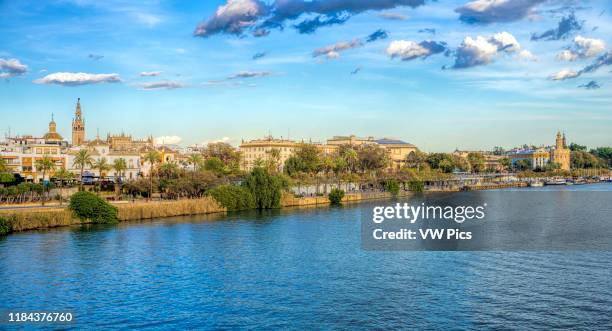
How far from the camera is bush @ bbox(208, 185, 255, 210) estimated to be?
69562mm

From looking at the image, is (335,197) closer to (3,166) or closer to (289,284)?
(3,166)

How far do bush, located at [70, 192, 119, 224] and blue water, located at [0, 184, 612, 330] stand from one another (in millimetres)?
6652

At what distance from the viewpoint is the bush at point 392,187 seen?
10481 cm

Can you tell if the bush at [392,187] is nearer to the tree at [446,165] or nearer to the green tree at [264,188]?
the green tree at [264,188]

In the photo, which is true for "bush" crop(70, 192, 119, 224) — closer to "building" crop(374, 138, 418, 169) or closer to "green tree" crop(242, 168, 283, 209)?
"green tree" crop(242, 168, 283, 209)

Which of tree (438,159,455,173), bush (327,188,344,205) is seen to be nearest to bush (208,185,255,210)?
bush (327,188,344,205)

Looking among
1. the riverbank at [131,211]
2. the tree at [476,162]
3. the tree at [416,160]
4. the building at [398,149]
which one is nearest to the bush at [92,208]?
the riverbank at [131,211]

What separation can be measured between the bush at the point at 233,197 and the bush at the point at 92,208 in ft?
47.7

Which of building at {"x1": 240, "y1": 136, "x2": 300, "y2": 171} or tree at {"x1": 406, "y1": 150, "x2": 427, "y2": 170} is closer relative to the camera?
building at {"x1": 240, "y1": 136, "x2": 300, "y2": 171}

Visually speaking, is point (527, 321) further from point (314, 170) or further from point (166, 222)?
point (314, 170)

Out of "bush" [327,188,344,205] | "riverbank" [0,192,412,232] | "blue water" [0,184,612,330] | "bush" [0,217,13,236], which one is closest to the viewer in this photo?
"blue water" [0,184,612,330]

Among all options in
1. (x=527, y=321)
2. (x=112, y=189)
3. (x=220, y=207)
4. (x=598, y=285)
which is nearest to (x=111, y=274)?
(x=527, y=321)

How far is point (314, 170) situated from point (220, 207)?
4239 centimetres

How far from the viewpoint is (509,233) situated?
168ft
